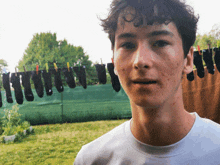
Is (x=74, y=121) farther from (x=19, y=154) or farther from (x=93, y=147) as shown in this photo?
(x=93, y=147)

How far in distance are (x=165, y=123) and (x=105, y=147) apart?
31 cm

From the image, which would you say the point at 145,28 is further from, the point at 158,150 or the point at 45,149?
the point at 45,149

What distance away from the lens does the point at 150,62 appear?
2.04 feet

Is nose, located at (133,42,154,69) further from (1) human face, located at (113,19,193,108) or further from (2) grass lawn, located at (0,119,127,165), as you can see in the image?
(2) grass lawn, located at (0,119,127,165)

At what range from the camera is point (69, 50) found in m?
21.5

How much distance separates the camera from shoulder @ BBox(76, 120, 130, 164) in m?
0.84

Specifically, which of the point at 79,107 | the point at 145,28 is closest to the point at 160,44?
the point at 145,28

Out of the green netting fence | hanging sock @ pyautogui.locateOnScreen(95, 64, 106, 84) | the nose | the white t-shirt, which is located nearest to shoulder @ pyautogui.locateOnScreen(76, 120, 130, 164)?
the white t-shirt

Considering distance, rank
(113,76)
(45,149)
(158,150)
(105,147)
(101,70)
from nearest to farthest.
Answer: (158,150) < (105,147) < (113,76) < (101,70) < (45,149)

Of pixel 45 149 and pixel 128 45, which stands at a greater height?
pixel 128 45

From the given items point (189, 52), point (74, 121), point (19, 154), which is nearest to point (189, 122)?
point (189, 52)

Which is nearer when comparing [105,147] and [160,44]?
[160,44]

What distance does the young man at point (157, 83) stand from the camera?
638 mm

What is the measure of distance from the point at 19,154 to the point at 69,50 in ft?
61.0
